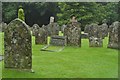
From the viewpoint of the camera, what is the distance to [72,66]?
1171 centimetres

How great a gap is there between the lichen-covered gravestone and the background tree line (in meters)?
29.9

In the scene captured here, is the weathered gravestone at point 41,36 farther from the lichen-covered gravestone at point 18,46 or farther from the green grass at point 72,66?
the lichen-covered gravestone at point 18,46

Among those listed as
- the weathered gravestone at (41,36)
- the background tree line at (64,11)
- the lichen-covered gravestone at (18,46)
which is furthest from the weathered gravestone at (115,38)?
the background tree line at (64,11)

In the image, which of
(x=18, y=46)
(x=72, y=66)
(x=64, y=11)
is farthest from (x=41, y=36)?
(x=64, y=11)

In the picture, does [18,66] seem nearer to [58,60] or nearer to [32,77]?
[32,77]

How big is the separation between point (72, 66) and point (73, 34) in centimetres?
701

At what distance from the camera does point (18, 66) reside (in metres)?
10.3

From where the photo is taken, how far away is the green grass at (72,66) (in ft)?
32.8

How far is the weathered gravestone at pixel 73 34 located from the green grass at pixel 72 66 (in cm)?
303

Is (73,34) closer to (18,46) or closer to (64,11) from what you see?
(18,46)

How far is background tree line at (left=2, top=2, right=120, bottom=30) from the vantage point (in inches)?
1614

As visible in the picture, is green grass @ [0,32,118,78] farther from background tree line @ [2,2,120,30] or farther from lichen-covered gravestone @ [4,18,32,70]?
background tree line @ [2,2,120,30]

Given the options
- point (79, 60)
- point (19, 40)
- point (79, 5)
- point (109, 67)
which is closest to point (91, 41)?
point (79, 60)

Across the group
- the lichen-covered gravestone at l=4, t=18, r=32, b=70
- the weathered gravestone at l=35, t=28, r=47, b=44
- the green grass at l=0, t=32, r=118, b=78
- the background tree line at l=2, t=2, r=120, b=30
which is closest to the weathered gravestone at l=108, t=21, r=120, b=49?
the green grass at l=0, t=32, r=118, b=78
